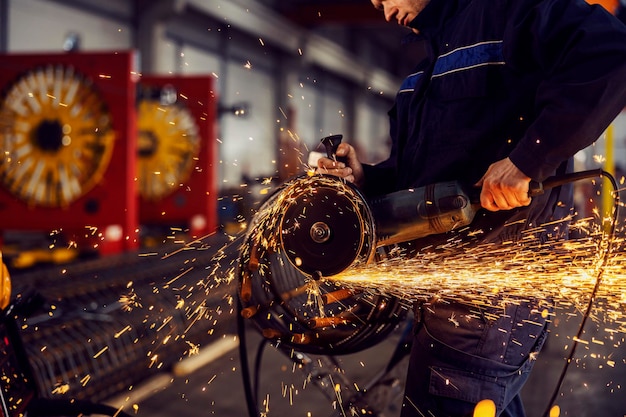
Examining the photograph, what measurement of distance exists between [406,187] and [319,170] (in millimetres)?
243

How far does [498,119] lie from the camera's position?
1749mm

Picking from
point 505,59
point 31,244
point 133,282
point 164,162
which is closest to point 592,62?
point 505,59

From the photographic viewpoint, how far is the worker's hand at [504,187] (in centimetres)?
162

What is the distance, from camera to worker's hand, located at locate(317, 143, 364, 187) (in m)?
1.94

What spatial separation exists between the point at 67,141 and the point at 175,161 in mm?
2414

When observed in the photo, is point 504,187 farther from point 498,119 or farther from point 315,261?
point 315,261

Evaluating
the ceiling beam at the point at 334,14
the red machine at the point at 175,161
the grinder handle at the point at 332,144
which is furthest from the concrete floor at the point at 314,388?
the ceiling beam at the point at 334,14

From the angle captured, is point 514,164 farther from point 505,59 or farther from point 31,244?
point 31,244

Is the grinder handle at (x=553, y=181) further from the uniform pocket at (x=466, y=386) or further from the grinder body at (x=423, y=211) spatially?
the uniform pocket at (x=466, y=386)

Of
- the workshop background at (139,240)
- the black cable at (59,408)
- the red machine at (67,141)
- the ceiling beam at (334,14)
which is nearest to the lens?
the black cable at (59,408)

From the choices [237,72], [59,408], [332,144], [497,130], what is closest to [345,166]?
[332,144]

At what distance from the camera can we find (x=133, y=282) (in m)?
4.98

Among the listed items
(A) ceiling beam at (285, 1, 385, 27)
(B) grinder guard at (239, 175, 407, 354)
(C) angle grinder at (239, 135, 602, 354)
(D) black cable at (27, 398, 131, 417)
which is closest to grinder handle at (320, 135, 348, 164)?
(C) angle grinder at (239, 135, 602, 354)

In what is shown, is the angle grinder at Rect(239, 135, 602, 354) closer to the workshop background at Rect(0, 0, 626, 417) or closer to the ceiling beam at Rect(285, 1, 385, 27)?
the workshop background at Rect(0, 0, 626, 417)
